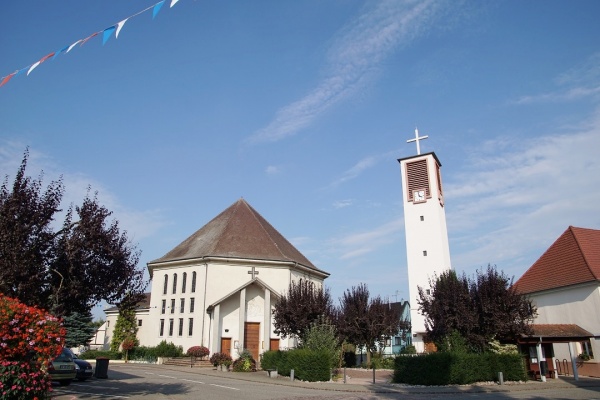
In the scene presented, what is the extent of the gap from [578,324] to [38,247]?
1233 inches

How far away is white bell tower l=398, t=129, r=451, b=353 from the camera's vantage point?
1569 inches

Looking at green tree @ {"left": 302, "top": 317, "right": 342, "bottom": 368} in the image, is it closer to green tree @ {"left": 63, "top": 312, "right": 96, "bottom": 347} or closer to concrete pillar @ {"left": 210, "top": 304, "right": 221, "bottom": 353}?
concrete pillar @ {"left": 210, "top": 304, "right": 221, "bottom": 353}

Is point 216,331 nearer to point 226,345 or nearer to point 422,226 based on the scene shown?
point 226,345

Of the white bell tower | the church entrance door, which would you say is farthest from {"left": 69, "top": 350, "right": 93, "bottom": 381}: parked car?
the white bell tower

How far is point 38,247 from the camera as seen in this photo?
46.0ft

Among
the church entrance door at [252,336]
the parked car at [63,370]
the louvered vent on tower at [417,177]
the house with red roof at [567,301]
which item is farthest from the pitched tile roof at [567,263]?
the parked car at [63,370]

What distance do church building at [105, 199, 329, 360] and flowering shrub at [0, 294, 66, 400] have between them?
73.7 feet

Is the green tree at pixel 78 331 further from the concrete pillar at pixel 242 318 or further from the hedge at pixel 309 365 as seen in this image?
the hedge at pixel 309 365

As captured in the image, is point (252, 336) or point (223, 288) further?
point (223, 288)

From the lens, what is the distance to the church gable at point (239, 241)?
36.4 m

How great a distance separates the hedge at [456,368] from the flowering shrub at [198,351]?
48.6 feet

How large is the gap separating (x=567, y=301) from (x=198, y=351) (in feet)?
82.9

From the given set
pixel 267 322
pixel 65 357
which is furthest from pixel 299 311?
pixel 65 357

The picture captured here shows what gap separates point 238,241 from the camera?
37.6m
